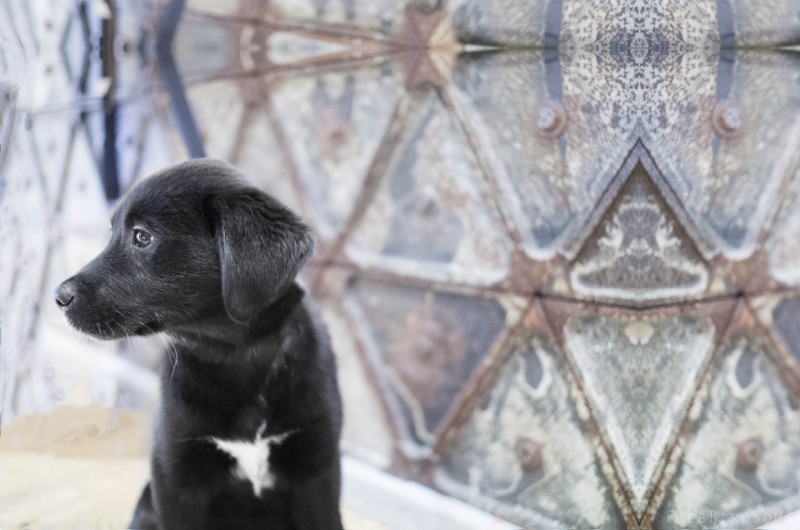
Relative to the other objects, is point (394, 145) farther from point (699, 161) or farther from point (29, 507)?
point (29, 507)

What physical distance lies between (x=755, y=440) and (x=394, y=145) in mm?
977

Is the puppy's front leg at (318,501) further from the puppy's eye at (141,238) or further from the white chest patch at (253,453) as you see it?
the puppy's eye at (141,238)

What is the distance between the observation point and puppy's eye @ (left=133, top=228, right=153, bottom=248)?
3.91 feet

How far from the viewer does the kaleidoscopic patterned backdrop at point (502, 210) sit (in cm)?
137

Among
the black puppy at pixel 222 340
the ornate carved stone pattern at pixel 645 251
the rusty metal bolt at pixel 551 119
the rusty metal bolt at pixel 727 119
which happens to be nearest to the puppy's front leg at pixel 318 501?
the black puppy at pixel 222 340

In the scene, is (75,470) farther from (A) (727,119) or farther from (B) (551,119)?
(A) (727,119)

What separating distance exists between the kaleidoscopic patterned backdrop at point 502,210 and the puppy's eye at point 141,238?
56 centimetres

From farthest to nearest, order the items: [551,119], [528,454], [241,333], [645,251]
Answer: [528,454] < [551,119] < [645,251] < [241,333]

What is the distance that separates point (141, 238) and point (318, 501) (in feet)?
1.71

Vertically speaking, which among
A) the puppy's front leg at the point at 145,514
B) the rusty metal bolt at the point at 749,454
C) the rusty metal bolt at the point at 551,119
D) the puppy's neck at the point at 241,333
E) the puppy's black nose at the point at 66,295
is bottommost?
the puppy's front leg at the point at 145,514

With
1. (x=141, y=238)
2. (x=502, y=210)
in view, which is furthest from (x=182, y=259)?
(x=502, y=210)

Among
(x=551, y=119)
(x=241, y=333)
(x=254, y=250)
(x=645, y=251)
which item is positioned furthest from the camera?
(x=551, y=119)

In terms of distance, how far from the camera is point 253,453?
1206 millimetres

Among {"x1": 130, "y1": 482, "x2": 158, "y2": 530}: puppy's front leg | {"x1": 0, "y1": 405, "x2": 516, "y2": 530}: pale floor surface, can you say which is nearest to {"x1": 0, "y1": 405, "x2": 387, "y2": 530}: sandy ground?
{"x1": 0, "y1": 405, "x2": 516, "y2": 530}: pale floor surface
